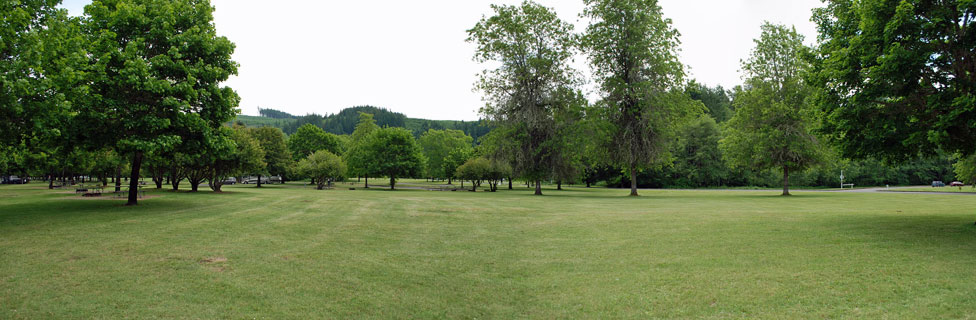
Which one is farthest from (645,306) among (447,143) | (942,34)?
(447,143)

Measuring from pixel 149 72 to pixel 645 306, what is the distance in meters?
19.6

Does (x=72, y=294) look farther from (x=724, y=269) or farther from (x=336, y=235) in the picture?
(x=724, y=269)

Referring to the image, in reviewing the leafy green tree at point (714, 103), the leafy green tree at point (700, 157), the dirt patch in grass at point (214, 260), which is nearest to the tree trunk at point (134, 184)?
the dirt patch in grass at point (214, 260)

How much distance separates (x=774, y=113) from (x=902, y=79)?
29.5m

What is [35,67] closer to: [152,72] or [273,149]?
[152,72]

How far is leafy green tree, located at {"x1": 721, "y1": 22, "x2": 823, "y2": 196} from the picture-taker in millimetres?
37312

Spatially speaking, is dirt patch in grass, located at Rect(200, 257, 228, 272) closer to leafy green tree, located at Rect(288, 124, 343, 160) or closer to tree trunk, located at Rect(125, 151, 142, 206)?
tree trunk, located at Rect(125, 151, 142, 206)

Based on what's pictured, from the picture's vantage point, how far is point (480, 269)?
971cm

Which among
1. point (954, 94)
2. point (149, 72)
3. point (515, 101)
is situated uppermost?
point (515, 101)

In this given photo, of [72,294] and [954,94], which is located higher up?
[954,94]

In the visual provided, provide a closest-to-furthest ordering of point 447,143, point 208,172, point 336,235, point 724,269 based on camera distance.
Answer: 1. point 724,269
2. point 336,235
3. point 208,172
4. point 447,143

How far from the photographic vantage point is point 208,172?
3850cm

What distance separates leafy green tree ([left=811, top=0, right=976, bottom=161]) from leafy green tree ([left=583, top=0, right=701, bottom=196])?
80.4 feet

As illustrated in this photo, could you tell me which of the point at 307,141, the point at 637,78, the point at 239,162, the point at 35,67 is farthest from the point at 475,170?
the point at 35,67
